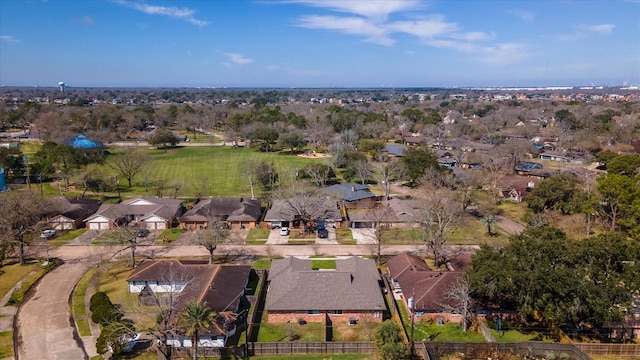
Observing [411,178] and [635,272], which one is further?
[411,178]

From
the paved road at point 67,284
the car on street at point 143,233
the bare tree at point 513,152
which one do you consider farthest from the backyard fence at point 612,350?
the bare tree at point 513,152

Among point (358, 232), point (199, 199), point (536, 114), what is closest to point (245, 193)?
point (199, 199)

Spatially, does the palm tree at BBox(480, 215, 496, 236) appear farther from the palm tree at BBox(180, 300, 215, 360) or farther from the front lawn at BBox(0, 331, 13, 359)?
the front lawn at BBox(0, 331, 13, 359)

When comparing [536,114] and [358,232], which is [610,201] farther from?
[536,114]

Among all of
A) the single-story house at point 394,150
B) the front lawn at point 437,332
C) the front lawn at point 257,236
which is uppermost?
the single-story house at point 394,150

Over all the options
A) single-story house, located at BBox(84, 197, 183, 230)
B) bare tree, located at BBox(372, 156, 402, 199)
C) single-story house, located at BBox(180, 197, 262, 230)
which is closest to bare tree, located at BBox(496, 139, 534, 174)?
bare tree, located at BBox(372, 156, 402, 199)

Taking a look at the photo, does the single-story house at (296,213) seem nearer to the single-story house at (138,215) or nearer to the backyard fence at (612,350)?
the single-story house at (138,215)

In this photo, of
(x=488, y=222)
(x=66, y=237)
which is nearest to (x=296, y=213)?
(x=488, y=222)

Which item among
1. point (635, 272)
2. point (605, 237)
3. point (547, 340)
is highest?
point (605, 237)
